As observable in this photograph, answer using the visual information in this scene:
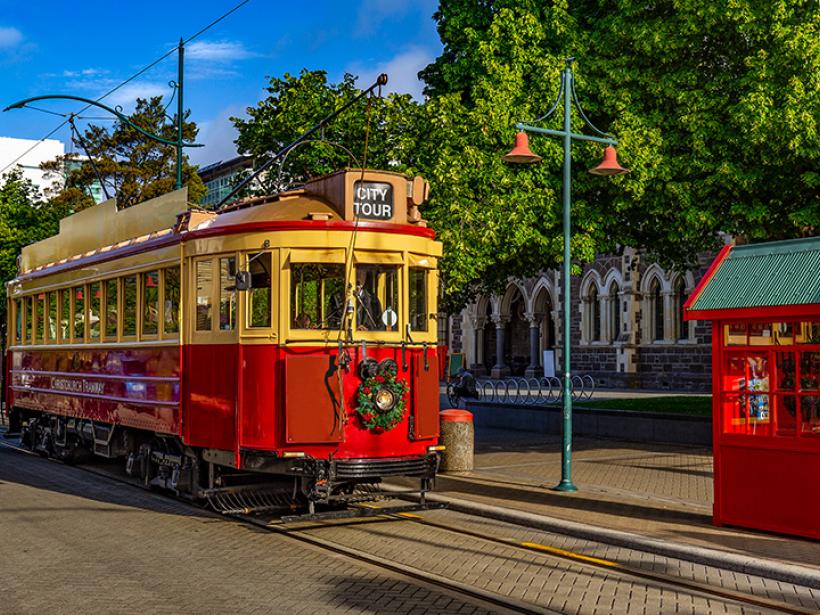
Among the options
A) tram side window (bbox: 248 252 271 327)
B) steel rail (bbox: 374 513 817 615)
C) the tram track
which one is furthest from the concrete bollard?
tram side window (bbox: 248 252 271 327)

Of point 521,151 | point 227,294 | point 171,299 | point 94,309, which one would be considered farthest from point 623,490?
point 94,309

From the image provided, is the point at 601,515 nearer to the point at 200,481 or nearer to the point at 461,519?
the point at 461,519

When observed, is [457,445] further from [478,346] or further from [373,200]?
[478,346]

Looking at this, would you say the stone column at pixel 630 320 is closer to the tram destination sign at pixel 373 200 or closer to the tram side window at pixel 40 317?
the tram side window at pixel 40 317

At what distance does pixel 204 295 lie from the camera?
1180 cm

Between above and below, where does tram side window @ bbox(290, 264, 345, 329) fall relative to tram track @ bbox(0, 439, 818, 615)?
above

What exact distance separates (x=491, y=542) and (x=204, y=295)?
4.20 metres

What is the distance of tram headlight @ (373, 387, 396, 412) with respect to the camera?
10953 mm

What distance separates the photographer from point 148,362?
42.5ft

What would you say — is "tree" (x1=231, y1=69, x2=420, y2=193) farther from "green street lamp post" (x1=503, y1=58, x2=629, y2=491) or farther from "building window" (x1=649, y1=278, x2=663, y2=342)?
"building window" (x1=649, y1=278, x2=663, y2=342)

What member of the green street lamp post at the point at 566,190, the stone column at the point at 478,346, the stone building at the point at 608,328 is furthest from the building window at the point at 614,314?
the green street lamp post at the point at 566,190

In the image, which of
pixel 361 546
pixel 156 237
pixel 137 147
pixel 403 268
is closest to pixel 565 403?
pixel 403 268

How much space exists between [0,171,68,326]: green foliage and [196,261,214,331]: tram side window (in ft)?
78.0

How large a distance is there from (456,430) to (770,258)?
6.22m
